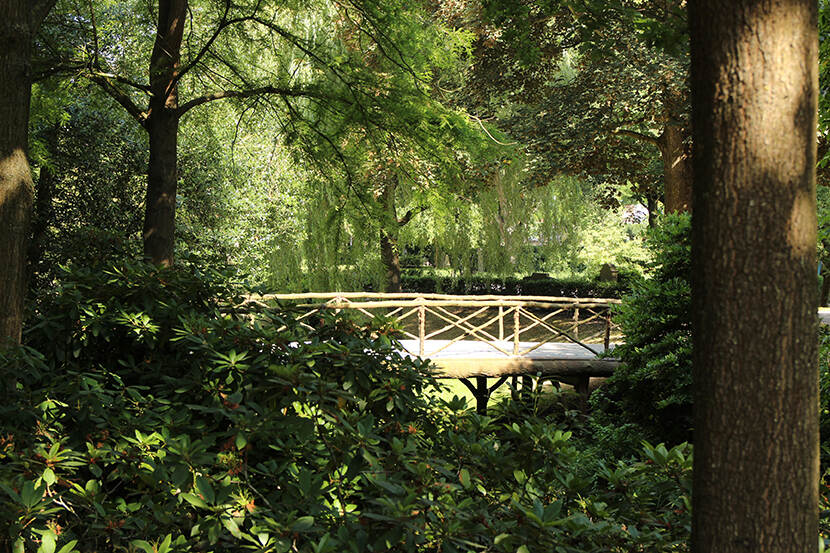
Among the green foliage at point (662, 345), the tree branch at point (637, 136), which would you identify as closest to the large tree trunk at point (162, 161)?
the green foliage at point (662, 345)

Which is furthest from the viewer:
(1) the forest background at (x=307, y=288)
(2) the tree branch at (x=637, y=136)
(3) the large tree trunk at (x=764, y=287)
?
(2) the tree branch at (x=637, y=136)

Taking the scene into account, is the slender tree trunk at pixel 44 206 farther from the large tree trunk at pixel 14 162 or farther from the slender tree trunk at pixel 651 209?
the slender tree trunk at pixel 651 209

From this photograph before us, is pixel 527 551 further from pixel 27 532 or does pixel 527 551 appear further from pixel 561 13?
pixel 561 13

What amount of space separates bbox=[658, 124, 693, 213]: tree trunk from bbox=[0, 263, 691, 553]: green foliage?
11712mm

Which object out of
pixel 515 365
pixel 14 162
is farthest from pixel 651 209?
pixel 14 162

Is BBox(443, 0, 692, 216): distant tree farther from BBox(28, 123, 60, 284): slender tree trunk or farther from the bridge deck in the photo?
BBox(28, 123, 60, 284): slender tree trunk

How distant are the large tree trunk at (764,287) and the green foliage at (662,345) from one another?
5314mm

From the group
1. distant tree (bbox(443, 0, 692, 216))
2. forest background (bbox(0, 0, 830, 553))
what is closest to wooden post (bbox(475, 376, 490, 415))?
forest background (bbox(0, 0, 830, 553))

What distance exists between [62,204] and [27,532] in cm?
1046

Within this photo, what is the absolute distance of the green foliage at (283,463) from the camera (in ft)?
6.77

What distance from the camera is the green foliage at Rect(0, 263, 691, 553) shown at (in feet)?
6.77

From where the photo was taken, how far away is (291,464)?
2492mm

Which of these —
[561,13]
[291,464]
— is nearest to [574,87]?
[561,13]

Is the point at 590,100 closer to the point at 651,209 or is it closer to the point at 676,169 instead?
the point at 676,169
